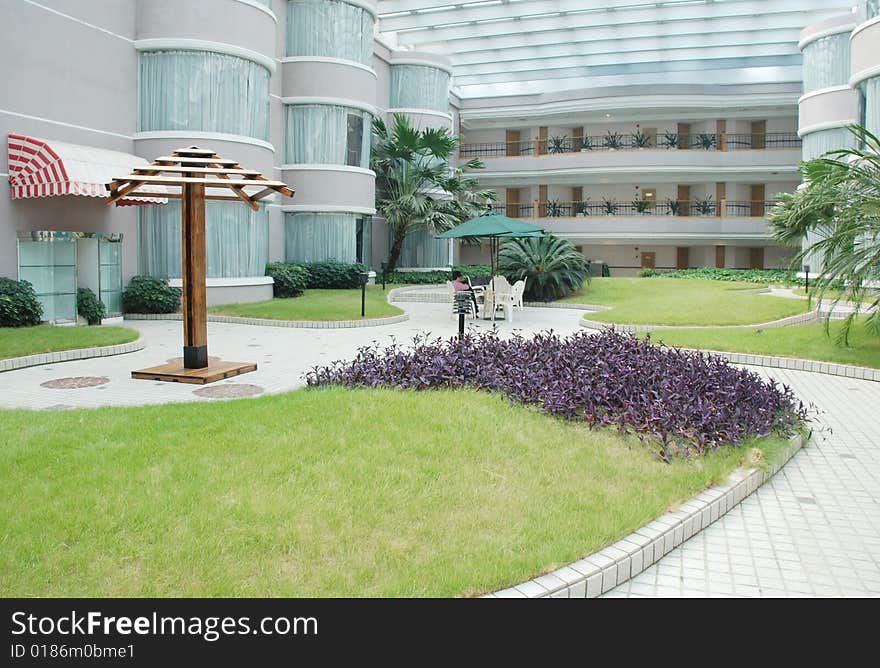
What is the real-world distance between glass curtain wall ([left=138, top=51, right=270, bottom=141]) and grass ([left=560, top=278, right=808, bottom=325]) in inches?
387

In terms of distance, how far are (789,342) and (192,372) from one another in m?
9.62

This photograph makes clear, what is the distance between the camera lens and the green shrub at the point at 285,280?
21.9m

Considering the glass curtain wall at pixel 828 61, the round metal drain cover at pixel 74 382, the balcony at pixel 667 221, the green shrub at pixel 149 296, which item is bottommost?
the round metal drain cover at pixel 74 382

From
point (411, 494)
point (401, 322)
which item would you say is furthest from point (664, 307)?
point (411, 494)

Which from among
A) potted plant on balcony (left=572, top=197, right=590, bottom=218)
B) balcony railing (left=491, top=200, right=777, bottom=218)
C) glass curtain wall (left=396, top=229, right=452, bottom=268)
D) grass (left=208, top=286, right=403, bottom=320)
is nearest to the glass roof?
balcony railing (left=491, top=200, right=777, bottom=218)

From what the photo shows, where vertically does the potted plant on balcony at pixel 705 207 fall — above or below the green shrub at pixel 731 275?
above

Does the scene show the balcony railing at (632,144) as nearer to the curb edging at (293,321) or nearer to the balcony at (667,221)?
the balcony at (667,221)

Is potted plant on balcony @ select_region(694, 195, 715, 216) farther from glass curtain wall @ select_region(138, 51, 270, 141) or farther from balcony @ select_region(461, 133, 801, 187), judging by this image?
Answer: glass curtain wall @ select_region(138, 51, 270, 141)

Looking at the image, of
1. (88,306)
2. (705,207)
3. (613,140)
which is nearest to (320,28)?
(88,306)

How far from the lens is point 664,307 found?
64.0 ft

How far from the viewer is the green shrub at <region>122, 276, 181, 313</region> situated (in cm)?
1791

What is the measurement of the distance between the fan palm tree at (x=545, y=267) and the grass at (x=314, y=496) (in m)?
17.0

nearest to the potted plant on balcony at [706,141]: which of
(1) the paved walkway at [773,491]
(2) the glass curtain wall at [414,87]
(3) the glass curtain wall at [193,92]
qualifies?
(2) the glass curtain wall at [414,87]
